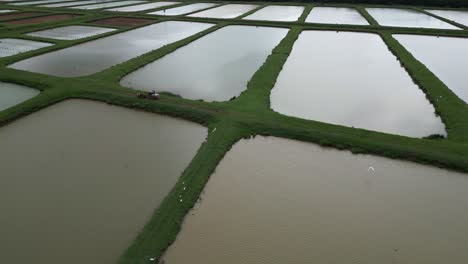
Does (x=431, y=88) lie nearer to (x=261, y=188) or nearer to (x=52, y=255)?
(x=261, y=188)

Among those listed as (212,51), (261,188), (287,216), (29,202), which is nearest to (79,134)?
(29,202)

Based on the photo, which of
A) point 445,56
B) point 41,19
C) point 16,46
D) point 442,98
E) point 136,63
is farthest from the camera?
point 41,19

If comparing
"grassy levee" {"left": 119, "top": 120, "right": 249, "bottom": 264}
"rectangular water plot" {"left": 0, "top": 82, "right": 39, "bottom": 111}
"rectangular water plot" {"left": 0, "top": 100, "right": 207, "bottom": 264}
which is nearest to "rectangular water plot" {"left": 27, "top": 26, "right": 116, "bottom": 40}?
"rectangular water plot" {"left": 0, "top": 82, "right": 39, "bottom": 111}

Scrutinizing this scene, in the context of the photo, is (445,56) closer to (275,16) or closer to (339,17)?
(339,17)

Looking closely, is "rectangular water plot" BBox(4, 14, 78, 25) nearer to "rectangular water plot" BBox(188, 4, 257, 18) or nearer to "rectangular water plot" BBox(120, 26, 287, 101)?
"rectangular water plot" BBox(188, 4, 257, 18)

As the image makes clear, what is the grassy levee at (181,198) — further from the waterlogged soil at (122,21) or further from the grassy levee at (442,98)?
the waterlogged soil at (122,21)

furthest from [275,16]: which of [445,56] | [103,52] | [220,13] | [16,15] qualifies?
[16,15]
